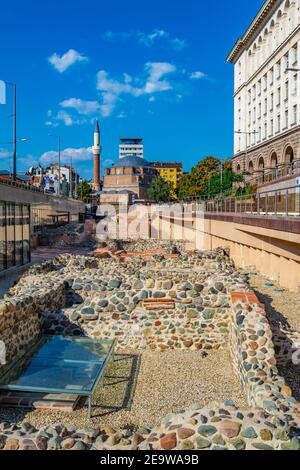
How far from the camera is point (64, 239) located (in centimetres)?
4150

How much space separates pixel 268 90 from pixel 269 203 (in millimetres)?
42606

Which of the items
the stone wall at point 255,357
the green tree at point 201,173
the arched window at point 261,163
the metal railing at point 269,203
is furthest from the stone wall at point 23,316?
the green tree at point 201,173

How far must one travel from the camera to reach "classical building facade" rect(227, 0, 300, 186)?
4662cm

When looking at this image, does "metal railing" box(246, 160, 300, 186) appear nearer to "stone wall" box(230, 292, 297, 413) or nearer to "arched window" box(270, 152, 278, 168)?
"stone wall" box(230, 292, 297, 413)

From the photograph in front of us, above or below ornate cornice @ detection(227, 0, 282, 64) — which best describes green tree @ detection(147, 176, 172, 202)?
below

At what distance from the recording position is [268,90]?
184ft

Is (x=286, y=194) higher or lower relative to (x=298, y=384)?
higher

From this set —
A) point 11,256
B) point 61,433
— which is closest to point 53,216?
point 11,256

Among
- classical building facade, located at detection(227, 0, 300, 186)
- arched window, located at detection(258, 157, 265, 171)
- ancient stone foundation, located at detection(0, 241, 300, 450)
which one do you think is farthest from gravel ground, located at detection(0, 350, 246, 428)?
arched window, located at detection(258, 157, 265, 171)

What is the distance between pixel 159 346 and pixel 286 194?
8.14 m

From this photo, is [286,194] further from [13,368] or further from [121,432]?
[121,432]

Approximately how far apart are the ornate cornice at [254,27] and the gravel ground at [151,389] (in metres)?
52.1

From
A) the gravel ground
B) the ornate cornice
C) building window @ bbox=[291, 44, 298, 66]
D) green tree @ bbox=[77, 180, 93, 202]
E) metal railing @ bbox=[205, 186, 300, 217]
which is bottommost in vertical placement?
the gravel ground

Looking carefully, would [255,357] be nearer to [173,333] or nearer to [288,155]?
[173,333]
